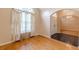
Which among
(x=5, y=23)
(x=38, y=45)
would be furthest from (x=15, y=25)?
(x=38, y=45)

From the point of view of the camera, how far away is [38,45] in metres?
1.14

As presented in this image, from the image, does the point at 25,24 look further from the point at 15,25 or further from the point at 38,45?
the point at 38,45

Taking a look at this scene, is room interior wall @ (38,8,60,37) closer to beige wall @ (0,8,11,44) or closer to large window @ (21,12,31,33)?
large window @ (21,12,31,33)

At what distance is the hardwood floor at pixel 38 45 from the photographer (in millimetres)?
1118

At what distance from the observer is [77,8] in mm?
1104

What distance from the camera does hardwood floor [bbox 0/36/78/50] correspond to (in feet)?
3.67

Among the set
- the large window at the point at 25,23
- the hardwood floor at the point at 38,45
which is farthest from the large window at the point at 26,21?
the hardwood floor at the point at 38,45

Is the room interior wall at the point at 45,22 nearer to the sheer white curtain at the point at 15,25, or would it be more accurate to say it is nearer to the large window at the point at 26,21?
the large window at the point at 26,21

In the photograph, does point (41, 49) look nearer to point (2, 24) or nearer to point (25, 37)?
point (25, 37)

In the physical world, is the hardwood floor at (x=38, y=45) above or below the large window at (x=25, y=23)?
below
